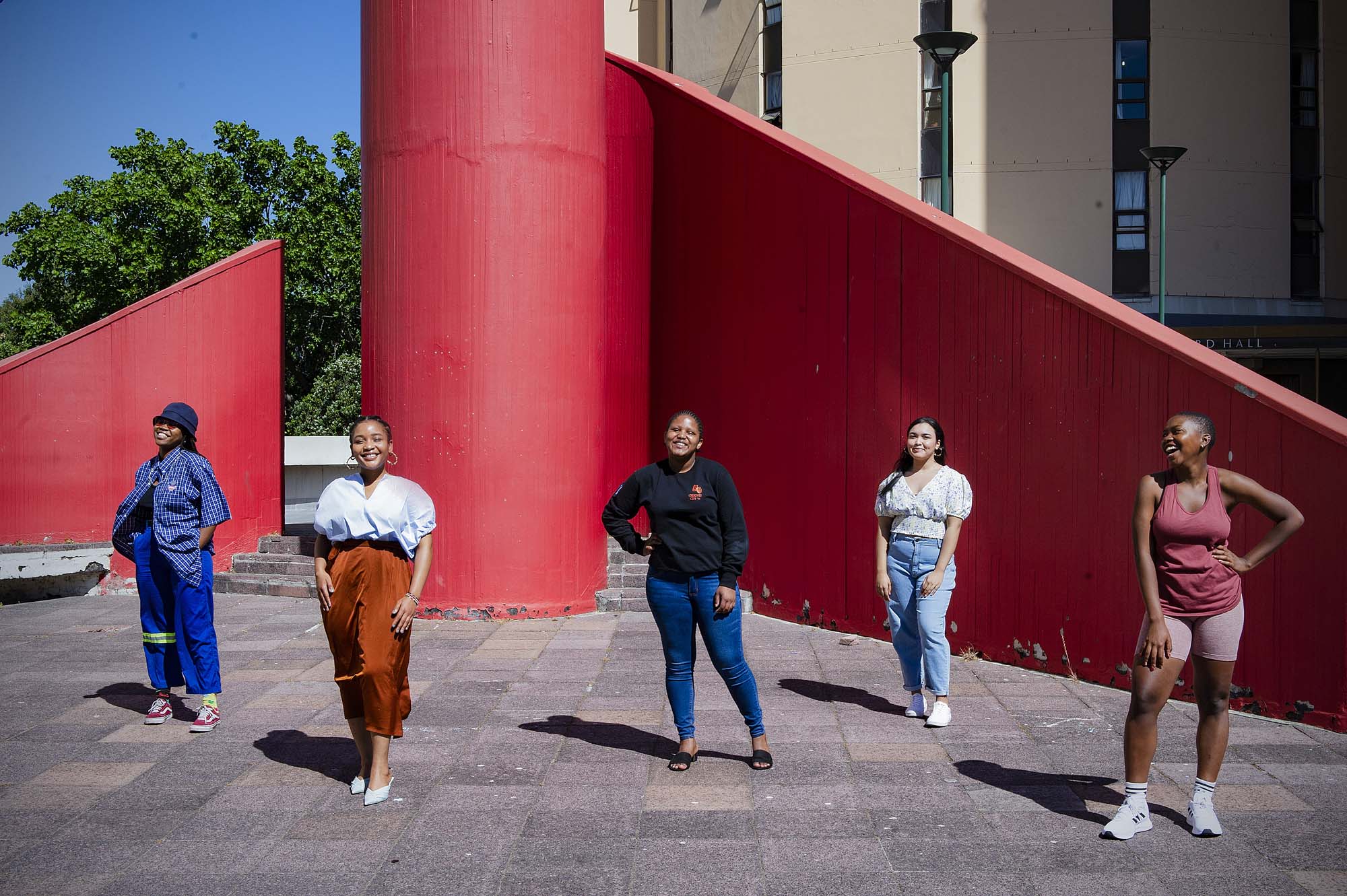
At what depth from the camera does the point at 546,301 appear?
9.84m

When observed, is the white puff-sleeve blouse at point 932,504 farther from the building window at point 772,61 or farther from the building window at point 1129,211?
the building window at point 772,61

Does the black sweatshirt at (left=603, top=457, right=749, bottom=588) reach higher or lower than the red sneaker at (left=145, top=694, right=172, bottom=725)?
higher

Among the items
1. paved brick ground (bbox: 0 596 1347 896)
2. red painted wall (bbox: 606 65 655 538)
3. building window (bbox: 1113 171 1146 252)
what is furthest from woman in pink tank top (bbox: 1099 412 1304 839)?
building window (bbox: 1113 171 1146 252)

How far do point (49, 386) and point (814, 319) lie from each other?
300 inches

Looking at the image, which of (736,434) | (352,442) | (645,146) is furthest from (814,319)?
(352,442)

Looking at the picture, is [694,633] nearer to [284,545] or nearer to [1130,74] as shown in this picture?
[284,545]

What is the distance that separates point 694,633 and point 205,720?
2.80 meters

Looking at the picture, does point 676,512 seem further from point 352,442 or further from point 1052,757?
point 1052,757

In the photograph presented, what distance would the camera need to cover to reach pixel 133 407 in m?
11.9

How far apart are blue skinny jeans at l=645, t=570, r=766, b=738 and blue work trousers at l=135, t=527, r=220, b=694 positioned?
8.67 ft

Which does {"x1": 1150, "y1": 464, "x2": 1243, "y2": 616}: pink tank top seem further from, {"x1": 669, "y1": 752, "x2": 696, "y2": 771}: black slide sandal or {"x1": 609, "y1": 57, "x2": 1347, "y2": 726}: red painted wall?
{"x1": 669, "y1": 752, "x2": 696, "y2": 771}: black slide sandal

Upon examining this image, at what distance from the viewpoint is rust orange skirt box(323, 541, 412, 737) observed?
5.00m

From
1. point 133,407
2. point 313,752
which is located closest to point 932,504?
point 313,752

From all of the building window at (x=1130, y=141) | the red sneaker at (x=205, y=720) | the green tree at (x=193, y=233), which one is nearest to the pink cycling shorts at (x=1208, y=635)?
the red sneaker at (x=205, y=720)
